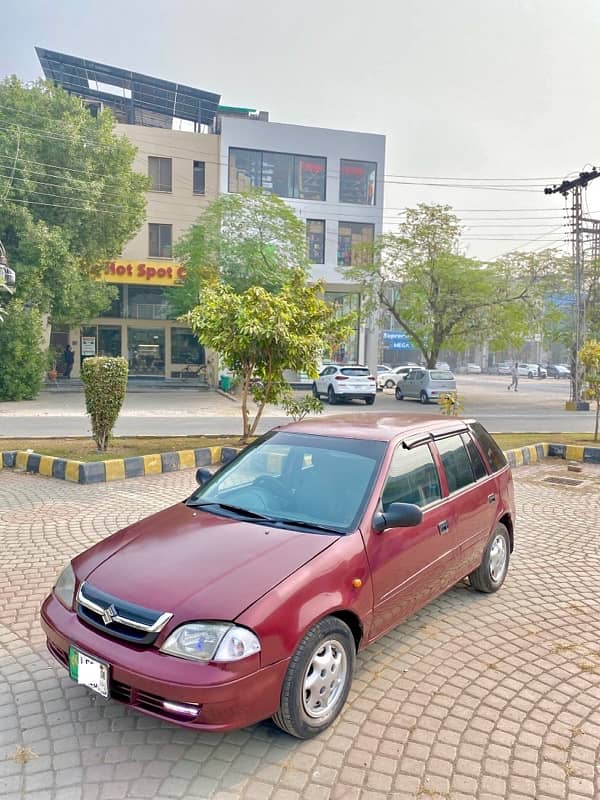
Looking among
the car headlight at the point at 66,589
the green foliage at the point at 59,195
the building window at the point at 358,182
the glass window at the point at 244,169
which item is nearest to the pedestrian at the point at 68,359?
the green foliage at the point at 59,195

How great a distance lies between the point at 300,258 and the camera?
2458 cm

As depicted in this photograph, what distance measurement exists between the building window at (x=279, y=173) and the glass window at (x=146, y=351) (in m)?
8.86

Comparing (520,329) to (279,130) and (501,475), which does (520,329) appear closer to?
(279,130)

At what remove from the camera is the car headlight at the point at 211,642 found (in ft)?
8.58

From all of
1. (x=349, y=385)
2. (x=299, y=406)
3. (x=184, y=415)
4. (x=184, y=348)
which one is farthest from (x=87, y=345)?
(x=299, y=406)

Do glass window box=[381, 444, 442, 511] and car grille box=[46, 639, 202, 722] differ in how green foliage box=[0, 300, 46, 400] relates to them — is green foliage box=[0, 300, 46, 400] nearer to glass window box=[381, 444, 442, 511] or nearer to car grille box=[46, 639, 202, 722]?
glass window box=[381, 444, 442, 511]

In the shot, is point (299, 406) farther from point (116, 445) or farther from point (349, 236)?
point (349, 236)

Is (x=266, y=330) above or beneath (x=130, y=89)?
beneath

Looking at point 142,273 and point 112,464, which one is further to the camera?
point 142,273

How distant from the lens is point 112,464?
8977 millimetres

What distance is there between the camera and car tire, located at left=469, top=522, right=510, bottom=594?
4.79m

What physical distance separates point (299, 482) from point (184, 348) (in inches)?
1149

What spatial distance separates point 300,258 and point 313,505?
21.9 m

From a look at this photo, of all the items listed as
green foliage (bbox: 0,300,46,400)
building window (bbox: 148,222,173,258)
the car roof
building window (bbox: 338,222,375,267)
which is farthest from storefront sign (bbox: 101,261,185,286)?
the car roof
